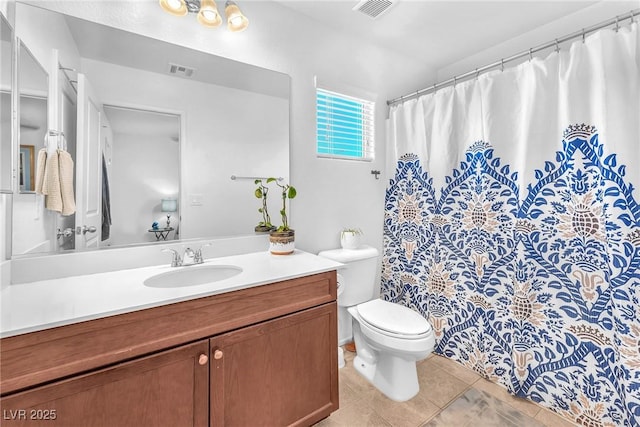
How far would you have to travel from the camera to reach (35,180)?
3.59 feet

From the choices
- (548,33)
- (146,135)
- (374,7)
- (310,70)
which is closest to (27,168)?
(146,135)

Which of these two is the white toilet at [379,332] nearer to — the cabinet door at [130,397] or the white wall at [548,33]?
the cabinet door at [130,397]

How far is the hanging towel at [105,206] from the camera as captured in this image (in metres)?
1.26

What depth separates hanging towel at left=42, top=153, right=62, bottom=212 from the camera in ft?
3.67

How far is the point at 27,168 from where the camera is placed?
42.4 inches

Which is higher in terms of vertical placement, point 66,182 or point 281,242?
point 66,182

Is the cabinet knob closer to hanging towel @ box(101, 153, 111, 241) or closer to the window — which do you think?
hanging towel @ box(101, 153, 111, 241)

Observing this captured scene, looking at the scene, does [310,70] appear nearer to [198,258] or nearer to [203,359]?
[198,258]

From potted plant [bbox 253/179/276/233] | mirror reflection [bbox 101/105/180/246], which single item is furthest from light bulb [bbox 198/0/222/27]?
potted plant [bbox 253/179/276/233]

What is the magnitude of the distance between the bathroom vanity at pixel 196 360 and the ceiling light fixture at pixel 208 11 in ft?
4.16

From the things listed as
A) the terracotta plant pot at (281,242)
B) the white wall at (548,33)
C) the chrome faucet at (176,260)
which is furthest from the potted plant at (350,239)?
the white wall at (548,33)

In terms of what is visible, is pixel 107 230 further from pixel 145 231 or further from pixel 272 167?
pixel 272 167

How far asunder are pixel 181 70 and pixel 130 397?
1475 millimetres

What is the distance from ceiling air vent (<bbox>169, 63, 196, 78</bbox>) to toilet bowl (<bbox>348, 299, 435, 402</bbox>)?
171cm
